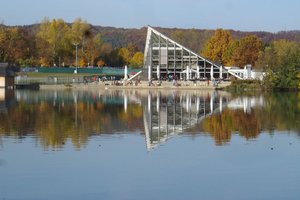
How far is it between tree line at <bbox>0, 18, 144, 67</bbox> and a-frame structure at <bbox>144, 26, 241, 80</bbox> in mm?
17421

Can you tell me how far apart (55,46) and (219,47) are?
74.4 feet

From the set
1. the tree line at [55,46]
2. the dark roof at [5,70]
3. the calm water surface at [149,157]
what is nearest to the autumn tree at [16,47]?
the tree line at [55,46]

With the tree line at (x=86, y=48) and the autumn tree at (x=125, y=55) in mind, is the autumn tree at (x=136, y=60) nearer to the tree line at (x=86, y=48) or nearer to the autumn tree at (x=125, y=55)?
the tree line at (x=86, y=48)

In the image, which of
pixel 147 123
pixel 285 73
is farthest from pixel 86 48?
pixel 147 123

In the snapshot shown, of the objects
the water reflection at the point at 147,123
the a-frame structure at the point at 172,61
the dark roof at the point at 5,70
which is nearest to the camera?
the water reflection at the point at 147,123

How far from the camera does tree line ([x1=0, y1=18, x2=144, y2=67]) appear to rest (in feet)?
268

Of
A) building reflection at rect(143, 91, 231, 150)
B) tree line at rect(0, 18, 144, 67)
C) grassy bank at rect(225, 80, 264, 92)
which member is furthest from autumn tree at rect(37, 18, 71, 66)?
building reflection at rect(143, 91, 231, 150)

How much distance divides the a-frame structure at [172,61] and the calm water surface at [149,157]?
138 feet

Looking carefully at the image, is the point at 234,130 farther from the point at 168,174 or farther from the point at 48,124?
the point at 168,174

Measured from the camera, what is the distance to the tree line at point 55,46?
81625 mm

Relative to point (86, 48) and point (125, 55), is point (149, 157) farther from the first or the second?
point (125, 55)

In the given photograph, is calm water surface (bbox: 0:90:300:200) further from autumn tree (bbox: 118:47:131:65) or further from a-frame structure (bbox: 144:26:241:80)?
autumn tree (bbox: 118:47:131:65)

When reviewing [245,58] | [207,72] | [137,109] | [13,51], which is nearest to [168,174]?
[137,109]

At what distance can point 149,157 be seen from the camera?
14.9 meters
